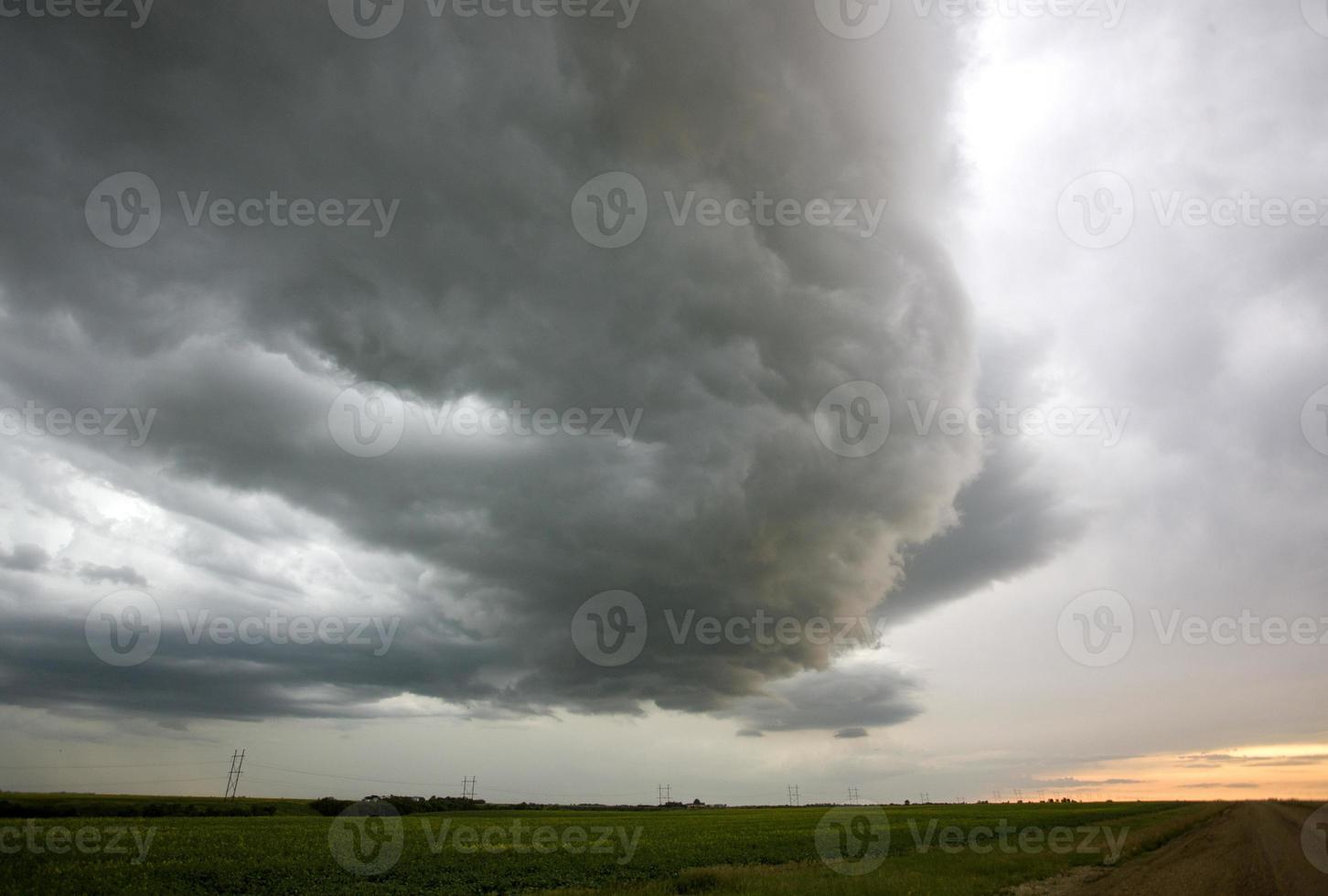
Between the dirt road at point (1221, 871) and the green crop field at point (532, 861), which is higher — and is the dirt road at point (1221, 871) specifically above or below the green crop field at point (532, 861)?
above

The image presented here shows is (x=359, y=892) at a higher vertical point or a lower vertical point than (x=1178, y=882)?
lower

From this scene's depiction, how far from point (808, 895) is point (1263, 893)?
15.6m

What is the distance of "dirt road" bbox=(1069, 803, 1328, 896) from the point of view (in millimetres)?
23953

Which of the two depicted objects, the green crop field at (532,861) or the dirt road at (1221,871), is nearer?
the dirt road at (1221,871)

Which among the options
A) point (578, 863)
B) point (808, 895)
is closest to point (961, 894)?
point (808, 895)

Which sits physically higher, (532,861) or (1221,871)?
(1221,871)

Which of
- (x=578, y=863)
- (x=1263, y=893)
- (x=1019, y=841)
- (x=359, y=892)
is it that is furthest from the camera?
(x=1019, y=841)

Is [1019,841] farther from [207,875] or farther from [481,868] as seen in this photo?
[207,875]

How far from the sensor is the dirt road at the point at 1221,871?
23953mm

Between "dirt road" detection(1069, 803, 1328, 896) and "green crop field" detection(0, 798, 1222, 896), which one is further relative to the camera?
"green crop field" detection(0, 798, 1222, 896)

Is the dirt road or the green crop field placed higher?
the dirt road

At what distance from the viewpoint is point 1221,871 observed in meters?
29.1

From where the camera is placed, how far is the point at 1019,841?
169 feet

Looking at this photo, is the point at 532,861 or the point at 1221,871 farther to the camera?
the point at 532,861
